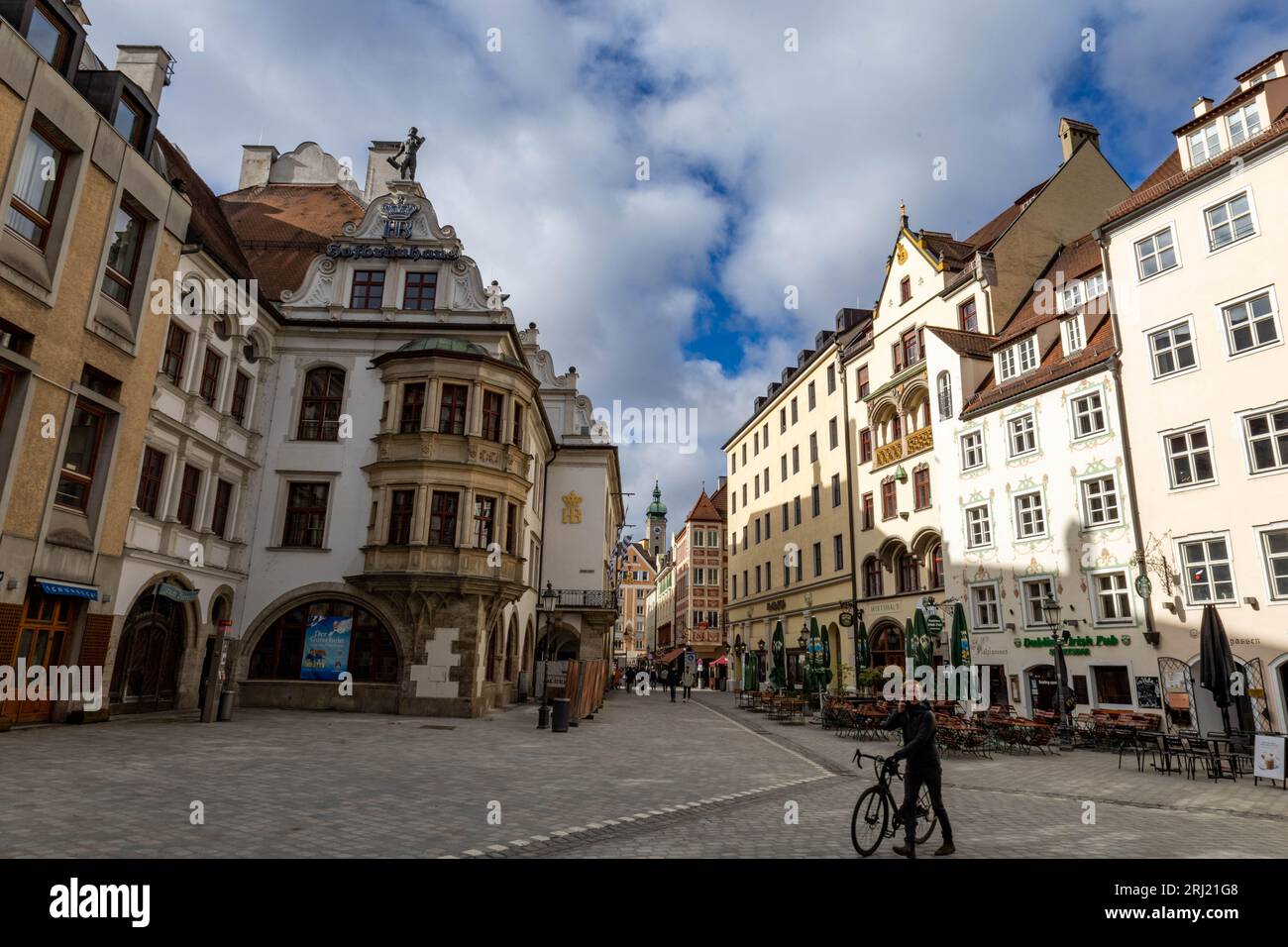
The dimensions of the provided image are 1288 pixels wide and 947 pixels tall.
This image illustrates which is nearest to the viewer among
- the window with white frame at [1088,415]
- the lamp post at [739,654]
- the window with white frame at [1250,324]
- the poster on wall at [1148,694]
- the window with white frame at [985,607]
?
the window with white frame at [1250,324]

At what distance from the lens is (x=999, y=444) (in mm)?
27234

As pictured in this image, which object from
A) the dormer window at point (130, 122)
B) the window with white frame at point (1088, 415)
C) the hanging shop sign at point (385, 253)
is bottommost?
the window with white frame at point (1088, 415)

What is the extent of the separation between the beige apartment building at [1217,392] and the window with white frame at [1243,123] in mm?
31

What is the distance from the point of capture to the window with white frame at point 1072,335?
2527cm

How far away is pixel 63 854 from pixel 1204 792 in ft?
53.6

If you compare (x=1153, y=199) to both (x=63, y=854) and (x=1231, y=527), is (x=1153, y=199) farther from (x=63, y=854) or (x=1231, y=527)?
(x=63, y=854)

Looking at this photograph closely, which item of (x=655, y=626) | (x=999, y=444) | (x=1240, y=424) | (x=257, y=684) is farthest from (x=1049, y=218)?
(x=655, y=626)

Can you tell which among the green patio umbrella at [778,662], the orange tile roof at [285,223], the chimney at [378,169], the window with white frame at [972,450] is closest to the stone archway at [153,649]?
the orange tile roof at [285,223]

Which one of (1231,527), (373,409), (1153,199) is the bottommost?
(1231,527)

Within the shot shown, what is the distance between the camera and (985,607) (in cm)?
2733

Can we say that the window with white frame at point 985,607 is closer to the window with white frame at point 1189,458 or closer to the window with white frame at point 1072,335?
the window with white frame at point 1189,458

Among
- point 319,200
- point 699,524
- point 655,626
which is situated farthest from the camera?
point 655,626

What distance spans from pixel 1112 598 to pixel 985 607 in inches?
201

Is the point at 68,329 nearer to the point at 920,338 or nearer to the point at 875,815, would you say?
the point at 875,815
